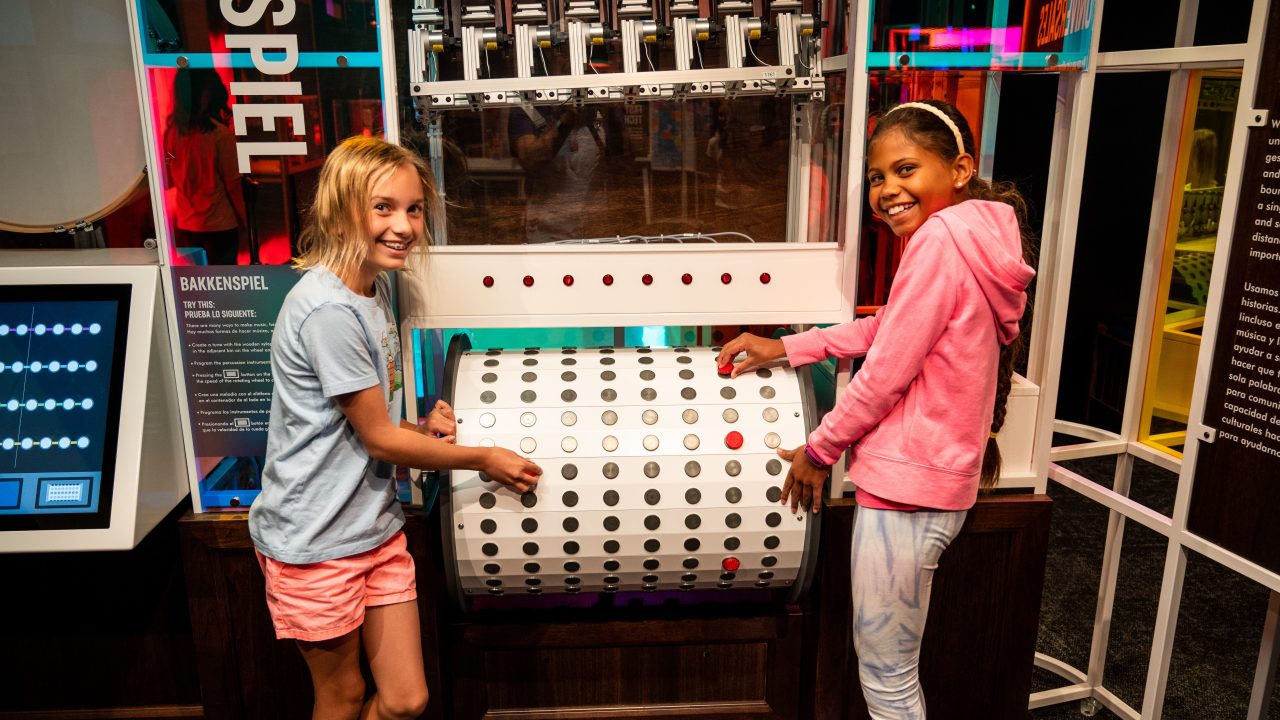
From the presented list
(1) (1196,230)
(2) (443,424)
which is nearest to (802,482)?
(2) (443,424)

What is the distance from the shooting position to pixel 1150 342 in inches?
98.8

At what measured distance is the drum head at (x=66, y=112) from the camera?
2.09 m

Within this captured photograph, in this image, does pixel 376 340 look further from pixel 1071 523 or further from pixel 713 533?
pixel 1071 523

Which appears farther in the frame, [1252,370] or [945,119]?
[1252,370]

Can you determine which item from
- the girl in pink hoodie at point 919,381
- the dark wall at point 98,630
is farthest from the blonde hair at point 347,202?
the dark wall at point 98,630

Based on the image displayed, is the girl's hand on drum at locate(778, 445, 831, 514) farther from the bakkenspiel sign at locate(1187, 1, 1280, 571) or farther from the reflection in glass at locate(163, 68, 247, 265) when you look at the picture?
the reflection in glass at locate(163, 68, 247, 265)

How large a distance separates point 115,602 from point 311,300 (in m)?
1.31

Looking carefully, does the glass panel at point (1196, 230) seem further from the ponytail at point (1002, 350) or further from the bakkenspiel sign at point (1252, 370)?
the ponytail at point (1002, 350)

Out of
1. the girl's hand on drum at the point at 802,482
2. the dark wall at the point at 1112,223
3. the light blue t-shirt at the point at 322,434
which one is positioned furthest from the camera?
the dark wall at the point at 1112,223

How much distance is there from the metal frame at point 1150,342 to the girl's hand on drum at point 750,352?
2.11ft

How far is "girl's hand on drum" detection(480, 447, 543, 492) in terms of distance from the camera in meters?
1.81

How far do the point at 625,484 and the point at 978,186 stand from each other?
3.13 feet

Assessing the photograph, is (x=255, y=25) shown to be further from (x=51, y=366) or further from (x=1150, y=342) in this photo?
(x=1150, y=342)

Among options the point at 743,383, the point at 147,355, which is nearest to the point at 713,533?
the point at 743,383
